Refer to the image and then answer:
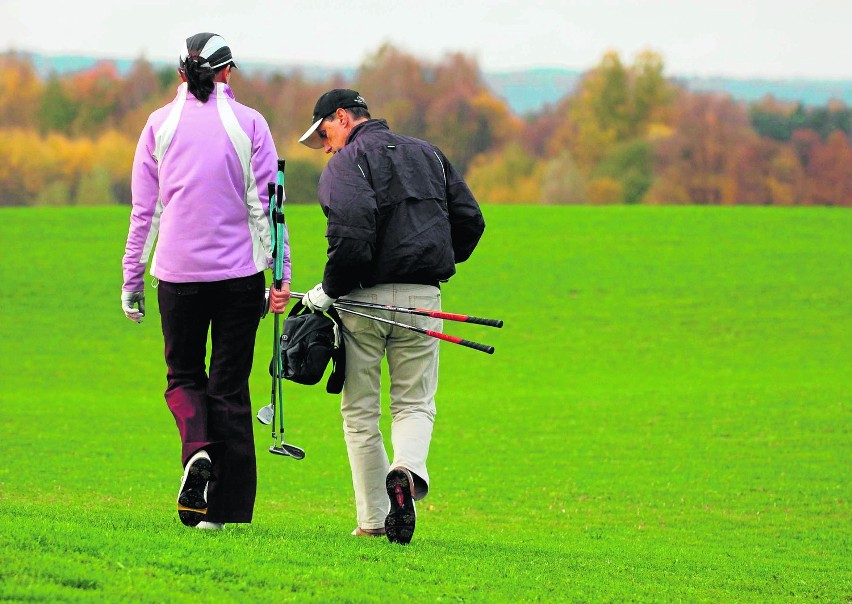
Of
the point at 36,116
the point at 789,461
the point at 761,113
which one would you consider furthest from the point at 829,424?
the point at 761,113

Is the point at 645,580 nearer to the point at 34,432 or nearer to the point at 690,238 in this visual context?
the point at 34,432

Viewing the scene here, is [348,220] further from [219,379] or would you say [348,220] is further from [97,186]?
[97,186]

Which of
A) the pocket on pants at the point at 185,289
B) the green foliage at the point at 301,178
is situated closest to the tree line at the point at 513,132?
the green foliage at the point at 301,178

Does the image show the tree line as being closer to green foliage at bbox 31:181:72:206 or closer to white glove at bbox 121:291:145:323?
green foliage at bbox 31:181:72:206

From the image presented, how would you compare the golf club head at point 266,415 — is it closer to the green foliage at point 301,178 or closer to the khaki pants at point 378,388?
the khaki pants at point 378,388

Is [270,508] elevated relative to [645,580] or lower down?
lower down

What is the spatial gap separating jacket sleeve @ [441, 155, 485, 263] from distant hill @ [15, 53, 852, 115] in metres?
57.6

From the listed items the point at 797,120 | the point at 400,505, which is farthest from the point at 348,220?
the point at 797,120

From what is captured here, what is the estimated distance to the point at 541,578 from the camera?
553cm

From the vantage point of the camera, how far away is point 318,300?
609 centimetres

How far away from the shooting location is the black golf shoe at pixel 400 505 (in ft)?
18.8

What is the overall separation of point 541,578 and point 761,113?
7520cm

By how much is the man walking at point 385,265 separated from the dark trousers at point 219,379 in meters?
0.23

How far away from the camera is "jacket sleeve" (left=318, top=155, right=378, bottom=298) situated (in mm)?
5785
